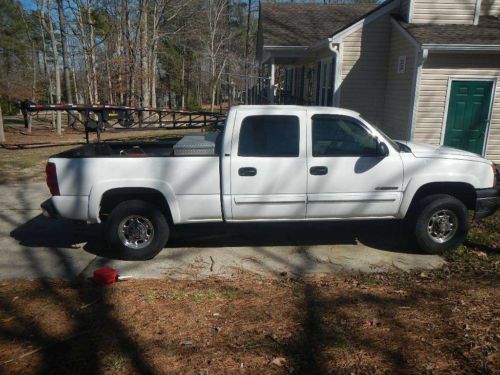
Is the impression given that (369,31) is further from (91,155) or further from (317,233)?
(91,155)

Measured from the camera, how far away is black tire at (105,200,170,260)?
17.0 ft

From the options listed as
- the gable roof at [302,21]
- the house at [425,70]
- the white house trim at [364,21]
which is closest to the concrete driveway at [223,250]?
the house at [425,70]

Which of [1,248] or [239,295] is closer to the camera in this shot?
[239,295]

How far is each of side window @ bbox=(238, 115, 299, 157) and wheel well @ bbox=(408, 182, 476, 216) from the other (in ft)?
5.65

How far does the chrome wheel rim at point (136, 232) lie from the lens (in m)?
5.26

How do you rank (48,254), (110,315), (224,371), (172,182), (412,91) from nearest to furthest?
(224,371) → (110,315) → (172,182) → (48,254) → (412,91)

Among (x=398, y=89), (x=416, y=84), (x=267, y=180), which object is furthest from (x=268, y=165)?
(x=398, y=89)

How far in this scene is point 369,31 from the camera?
12.6 meters

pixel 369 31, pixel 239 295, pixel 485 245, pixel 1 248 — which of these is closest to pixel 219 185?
pixel 239 295

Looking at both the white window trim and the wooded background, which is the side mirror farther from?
the wooded background

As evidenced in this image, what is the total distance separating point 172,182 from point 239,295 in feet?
5.24

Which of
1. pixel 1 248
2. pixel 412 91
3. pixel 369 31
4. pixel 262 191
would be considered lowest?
pixel 1 248

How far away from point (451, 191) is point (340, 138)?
1.70 m

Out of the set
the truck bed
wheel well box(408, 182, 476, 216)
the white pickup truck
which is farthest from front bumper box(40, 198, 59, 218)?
wheel well box(408, 182, 476, 216)
